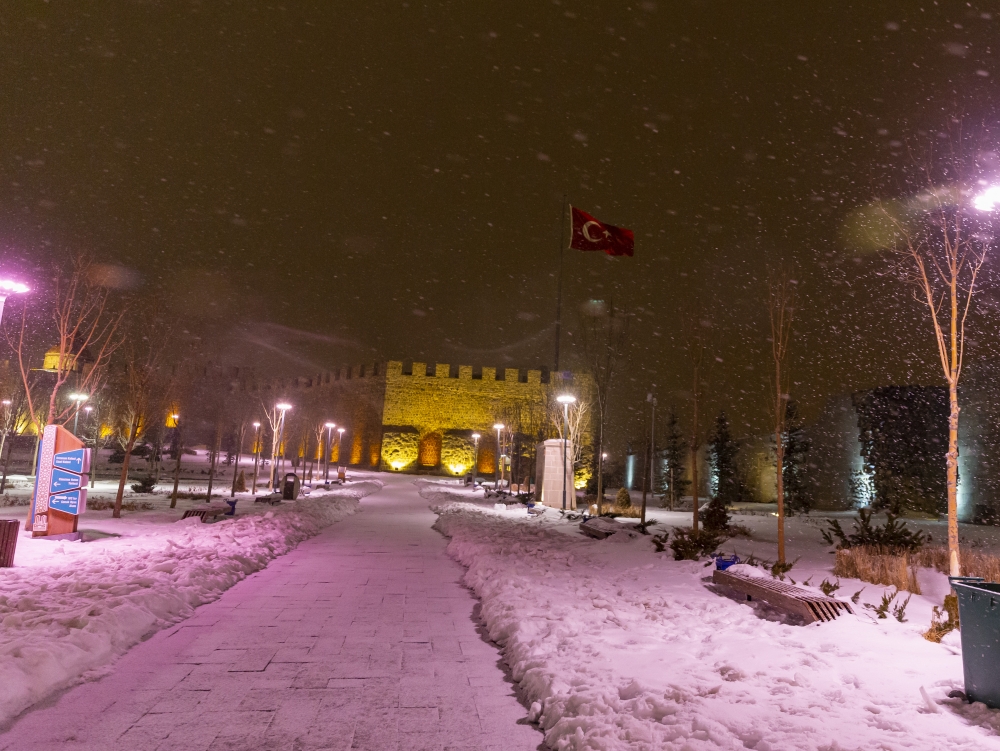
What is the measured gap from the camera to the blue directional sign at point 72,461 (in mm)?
10570

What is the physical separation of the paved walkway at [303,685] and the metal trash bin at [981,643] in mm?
2560

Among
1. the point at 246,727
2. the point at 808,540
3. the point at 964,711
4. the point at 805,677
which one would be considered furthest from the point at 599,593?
the point at 808,540

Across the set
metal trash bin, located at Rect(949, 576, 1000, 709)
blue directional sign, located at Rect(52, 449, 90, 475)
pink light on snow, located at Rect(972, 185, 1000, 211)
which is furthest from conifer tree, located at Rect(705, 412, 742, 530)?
metal trash bin, located at Rect(949, 576, 1000, 709)

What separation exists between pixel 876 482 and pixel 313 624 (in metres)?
22.4

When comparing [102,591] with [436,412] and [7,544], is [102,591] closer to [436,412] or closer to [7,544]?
[7,544]

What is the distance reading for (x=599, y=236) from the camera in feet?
71.3

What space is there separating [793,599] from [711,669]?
1557 millimetres

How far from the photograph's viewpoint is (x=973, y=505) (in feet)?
65.1

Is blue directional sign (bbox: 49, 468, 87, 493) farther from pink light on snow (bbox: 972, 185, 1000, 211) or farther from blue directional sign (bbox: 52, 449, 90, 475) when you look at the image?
pink light on snow (bbox: 972, 185, 1000, 211)

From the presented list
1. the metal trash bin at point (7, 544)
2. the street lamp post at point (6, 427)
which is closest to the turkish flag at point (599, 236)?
the metal trash bin at point (7, 544)

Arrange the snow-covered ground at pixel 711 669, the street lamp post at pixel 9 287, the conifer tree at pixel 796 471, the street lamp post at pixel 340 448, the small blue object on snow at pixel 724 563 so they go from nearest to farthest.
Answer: the snow-covered ground at pixel 711 669 → the small blue object on snow at pixel 724 563 → the street lamp post at pixel 9 287 → the conifer tree at pixel 796 471 → the street lamp post at pixel 340 448

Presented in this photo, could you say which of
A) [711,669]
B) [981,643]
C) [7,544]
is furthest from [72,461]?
[981,643]

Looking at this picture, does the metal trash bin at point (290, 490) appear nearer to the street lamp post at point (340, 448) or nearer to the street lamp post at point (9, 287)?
the street lamp post at point (9, 287)

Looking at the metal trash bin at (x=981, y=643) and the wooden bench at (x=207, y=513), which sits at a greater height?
the metal trash bin at (x=981, y=643)
